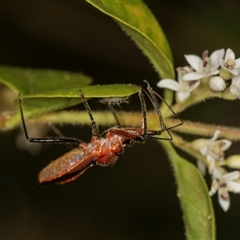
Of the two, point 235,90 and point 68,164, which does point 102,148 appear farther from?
point 235,90

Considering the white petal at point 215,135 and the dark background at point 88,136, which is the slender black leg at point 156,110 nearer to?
the white petal at point 215,135

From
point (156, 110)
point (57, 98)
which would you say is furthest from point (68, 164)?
point (156, 110)

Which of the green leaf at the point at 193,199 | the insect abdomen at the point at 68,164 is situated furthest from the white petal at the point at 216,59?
the insect abdomen at the point at 68,164

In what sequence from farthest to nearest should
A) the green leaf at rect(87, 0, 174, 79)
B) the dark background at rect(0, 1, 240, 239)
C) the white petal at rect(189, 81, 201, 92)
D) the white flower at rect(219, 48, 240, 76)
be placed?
the dark background at rect(0, 1, 240, 239)
the white petal at rect(189, 81, 201, 92)
the white flower at rect(219, 48, 240, 76)
the green leaf at rect(87, 0, 174, 79)

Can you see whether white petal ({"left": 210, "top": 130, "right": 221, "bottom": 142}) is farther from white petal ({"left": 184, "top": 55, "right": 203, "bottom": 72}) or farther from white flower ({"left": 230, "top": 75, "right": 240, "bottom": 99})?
white petal ({"left": 184, "top": 55, "right": 203, "bottom": 72})

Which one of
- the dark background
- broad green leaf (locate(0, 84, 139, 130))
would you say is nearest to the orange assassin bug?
broad green leaf (locate(0, 84, 139, 130))
